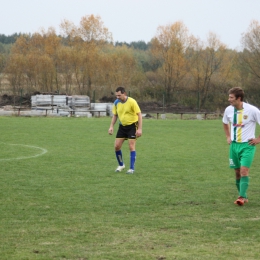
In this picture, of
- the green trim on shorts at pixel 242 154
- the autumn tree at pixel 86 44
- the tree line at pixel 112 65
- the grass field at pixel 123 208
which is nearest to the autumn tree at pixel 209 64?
the tree line at pixel 112 65

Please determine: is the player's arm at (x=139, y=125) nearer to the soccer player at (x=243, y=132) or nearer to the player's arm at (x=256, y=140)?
the soccer player at (x=243, y=132)

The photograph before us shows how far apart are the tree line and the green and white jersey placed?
140ft

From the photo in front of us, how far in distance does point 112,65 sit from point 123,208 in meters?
48.4

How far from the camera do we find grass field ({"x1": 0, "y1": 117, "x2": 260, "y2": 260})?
5.68 m

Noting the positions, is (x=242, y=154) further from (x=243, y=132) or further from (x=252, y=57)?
(x=252, y=57)

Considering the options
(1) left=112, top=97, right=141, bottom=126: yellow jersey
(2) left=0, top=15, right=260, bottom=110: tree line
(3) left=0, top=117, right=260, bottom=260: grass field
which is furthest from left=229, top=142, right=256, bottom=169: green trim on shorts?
(2) left=0, top=15, right=260, bottom=110: tree line

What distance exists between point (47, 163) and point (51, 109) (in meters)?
24.8

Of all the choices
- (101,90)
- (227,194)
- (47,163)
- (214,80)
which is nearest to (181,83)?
(214,80)

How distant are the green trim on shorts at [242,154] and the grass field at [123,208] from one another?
0.63m

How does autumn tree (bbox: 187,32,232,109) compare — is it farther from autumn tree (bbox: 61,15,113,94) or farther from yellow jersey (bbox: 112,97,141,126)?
yellow jersey (bbox: 112,97,141,126)

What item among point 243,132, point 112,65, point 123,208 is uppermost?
point 112,65

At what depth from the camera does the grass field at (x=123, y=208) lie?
5.68 meters

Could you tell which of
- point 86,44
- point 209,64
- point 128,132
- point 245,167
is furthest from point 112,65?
Answer: point 245,167

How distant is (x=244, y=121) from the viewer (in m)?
8.30
